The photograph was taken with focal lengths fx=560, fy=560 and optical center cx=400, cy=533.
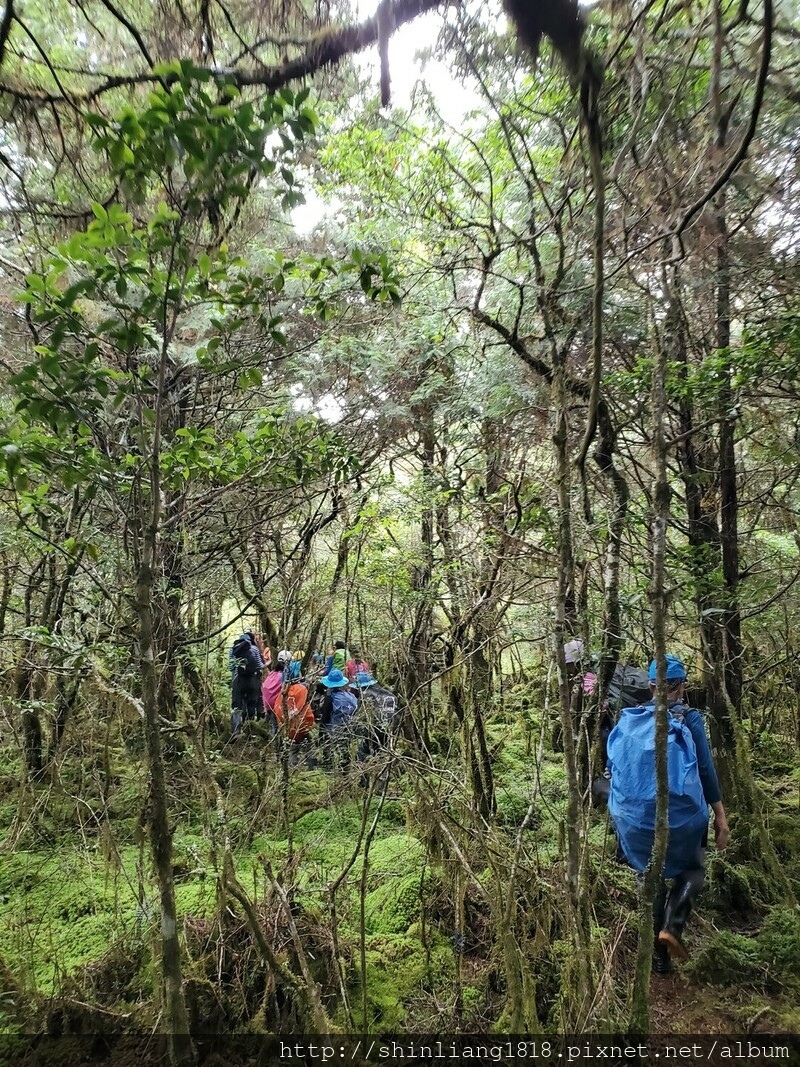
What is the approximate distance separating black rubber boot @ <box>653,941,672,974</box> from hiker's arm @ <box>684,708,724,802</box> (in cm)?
89

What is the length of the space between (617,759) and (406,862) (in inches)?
Answer: 80.5

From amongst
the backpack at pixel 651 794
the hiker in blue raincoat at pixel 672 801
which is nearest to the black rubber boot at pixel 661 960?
the hiker in blue raincoat at pixel 672 801

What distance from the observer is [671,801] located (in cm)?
298

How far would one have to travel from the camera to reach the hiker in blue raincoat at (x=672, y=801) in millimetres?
2986

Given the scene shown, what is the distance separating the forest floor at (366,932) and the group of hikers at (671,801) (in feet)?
0.86

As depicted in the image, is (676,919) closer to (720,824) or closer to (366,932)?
(720,824)

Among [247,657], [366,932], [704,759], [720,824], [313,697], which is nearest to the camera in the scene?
[704,759]

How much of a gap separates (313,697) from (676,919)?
421 centimetres

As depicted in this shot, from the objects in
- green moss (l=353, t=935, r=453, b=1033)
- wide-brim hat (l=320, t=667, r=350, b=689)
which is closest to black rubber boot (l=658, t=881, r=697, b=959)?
green moss (l=353, t=935, r=453, b=1033)

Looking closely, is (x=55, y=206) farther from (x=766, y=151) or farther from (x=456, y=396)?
(x=766, y=151)

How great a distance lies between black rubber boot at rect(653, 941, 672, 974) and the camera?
323 cm

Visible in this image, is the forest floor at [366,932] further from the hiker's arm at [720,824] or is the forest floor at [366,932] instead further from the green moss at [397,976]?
the hiker's arm at [720,824]

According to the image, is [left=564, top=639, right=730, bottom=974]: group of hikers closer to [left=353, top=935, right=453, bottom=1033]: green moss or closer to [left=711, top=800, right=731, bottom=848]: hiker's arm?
[left=711, top=800, right=731, bottom=848]: hiker's arm

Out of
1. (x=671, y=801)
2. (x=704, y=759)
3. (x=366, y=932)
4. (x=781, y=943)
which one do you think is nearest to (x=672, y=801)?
(x=671, y=801)
